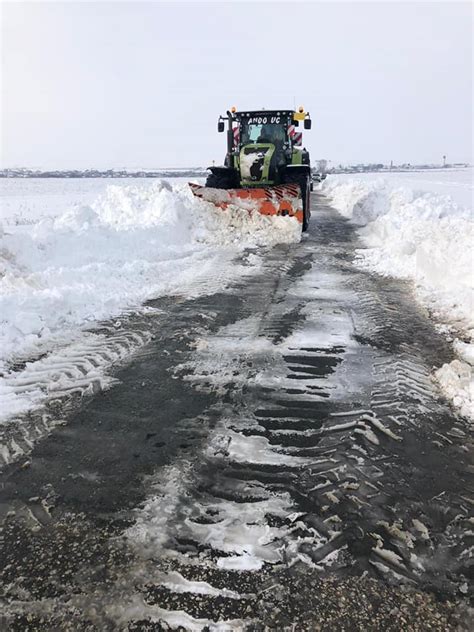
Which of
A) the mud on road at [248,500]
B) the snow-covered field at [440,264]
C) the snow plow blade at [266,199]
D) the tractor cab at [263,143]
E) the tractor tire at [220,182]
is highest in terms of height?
the tractor cab at [263,143]

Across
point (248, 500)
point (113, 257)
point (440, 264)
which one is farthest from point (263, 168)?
point (248, 500)

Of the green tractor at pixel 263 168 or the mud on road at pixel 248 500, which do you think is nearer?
the mud on road at pixel 248 500

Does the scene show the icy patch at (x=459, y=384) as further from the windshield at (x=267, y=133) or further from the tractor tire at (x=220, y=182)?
the windshield at (x=267, y=133)

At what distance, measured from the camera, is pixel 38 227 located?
35.0 feet

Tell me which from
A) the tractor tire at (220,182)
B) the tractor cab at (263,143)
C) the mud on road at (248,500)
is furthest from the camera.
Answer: the tractor tire at (220,182)

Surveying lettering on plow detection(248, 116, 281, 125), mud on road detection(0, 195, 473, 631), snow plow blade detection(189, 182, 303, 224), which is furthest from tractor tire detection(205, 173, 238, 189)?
mud on road detection(0, 195, 473, 631)

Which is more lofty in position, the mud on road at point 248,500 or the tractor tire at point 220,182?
the tractor tire at point 220,182

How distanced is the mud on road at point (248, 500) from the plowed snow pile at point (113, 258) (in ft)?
5.09

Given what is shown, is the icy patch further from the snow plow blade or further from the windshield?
the windshield

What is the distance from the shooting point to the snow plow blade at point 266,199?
42.4 feet

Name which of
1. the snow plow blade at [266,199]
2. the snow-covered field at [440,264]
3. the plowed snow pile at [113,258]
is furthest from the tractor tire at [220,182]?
the snow-covered field at [440,264]

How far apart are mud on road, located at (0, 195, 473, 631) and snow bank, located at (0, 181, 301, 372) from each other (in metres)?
1.53

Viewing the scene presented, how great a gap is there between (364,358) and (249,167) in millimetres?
10452

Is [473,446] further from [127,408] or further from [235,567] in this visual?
[127,408]
